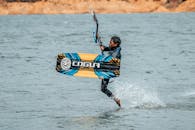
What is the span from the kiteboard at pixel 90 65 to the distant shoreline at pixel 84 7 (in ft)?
390

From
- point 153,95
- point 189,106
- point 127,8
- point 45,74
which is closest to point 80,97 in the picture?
point 153,95

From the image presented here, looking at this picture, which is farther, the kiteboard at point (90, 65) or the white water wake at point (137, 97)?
the white water wake at point (137, 97)

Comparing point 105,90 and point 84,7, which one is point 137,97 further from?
point 84,7

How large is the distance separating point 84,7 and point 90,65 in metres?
128

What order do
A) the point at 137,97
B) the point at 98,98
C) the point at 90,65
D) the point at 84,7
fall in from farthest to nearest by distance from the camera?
the point at 84,7 → the point at 98,98 → the point at 137,97 → the point at 90,65

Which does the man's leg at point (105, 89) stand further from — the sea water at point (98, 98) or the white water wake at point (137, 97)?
the white water wake at point (137, 97)

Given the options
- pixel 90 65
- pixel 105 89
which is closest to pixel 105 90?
pixel 105 89

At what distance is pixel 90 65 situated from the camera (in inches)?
677

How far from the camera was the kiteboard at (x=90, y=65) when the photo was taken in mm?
16922

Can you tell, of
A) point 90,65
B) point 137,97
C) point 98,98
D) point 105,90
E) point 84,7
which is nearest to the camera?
point 105,90

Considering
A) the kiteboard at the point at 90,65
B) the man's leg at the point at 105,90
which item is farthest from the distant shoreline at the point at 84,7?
the man's leg at the point at 105,90

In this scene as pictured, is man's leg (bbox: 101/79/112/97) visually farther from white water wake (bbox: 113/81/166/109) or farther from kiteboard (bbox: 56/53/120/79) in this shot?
white water wake (bbox: 113/81/166/109)

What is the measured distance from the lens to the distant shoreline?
456 feet

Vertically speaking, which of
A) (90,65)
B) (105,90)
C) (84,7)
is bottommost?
(105,90)
